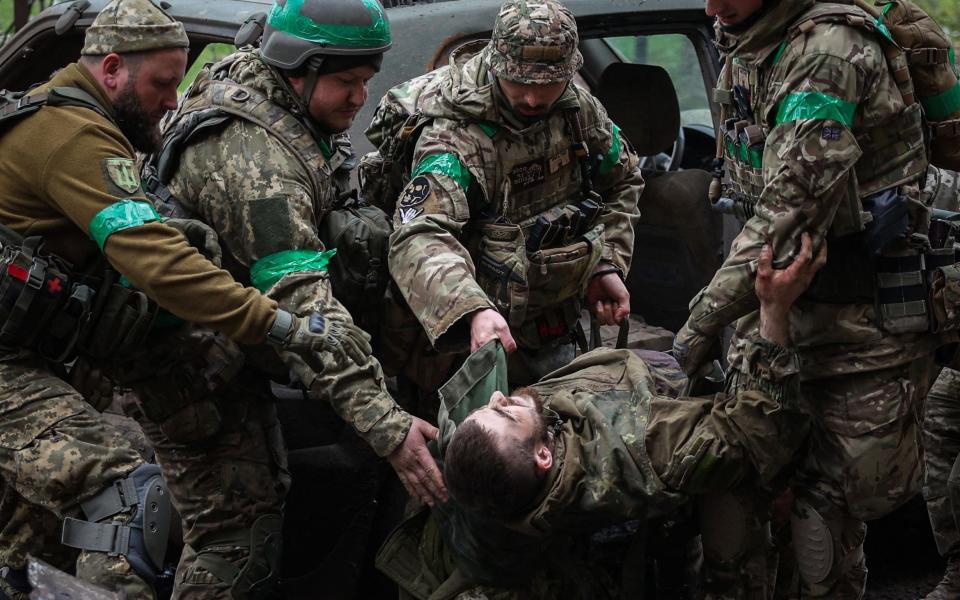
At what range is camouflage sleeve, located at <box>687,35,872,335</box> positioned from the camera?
3.47 metres

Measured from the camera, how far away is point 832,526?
3.91 meters

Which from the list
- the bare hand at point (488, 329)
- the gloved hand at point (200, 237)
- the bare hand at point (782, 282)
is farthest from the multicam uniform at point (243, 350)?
the bare hand at point (782, 282)

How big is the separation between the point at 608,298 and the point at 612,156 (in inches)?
20.6

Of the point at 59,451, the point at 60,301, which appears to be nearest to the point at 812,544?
the point at 59,451

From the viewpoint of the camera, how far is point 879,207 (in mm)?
3650

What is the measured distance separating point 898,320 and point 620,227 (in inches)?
51.3

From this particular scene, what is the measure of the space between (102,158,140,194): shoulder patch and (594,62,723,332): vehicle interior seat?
2731 millimetres

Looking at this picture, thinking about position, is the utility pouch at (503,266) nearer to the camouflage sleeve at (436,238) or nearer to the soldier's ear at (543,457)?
the camouflage sleeve at (436,238)

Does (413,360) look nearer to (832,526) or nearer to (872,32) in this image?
(832,526)

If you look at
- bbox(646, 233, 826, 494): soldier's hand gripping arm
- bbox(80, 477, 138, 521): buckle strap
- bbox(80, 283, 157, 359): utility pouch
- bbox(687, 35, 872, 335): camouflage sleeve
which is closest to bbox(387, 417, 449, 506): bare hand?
bbox(646, 233, 826, 494): soldier's hand gripping arm

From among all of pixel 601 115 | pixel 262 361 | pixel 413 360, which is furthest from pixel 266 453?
pixel 601 115

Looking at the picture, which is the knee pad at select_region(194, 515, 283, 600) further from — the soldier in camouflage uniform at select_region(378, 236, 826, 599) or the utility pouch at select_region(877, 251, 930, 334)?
the utility pouch at select_region(877, 251, 930, 334)

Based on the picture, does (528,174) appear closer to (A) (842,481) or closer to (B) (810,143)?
(B) (810,143)

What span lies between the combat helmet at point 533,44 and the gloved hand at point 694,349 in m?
0.93
